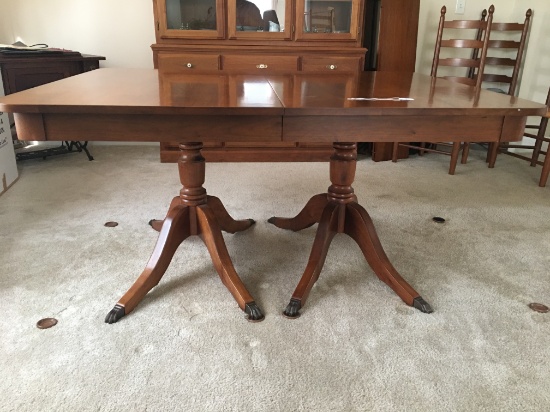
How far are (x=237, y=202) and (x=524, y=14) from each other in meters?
2.62

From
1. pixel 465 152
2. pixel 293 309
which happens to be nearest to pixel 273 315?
pixel 293 309

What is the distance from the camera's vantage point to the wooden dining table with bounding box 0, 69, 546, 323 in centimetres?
106

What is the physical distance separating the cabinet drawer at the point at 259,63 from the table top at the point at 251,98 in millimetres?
1287

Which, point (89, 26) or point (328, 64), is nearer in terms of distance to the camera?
point (328, 64)

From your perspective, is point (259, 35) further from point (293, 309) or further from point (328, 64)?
point (293, 309)

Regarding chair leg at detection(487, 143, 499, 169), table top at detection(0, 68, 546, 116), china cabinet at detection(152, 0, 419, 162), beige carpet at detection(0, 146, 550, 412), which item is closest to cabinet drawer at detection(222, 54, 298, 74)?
china cabinet at detection(152, 0, 419, 162)

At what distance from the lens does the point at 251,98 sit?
120 cm

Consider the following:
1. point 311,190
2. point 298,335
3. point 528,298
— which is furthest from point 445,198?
point 298,335

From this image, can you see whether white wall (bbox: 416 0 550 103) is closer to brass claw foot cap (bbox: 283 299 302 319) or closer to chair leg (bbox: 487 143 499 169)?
chair leg (bbox: 487 143 499 169)

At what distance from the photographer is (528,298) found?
5.01 feet

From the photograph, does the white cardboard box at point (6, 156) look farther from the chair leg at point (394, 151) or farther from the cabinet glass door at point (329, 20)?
the chair leg at point (394, 151)

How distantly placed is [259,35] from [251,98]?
1830 mm

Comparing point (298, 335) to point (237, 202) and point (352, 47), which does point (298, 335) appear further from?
point (352, 47)

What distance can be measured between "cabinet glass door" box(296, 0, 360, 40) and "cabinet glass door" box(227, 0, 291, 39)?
10cm
